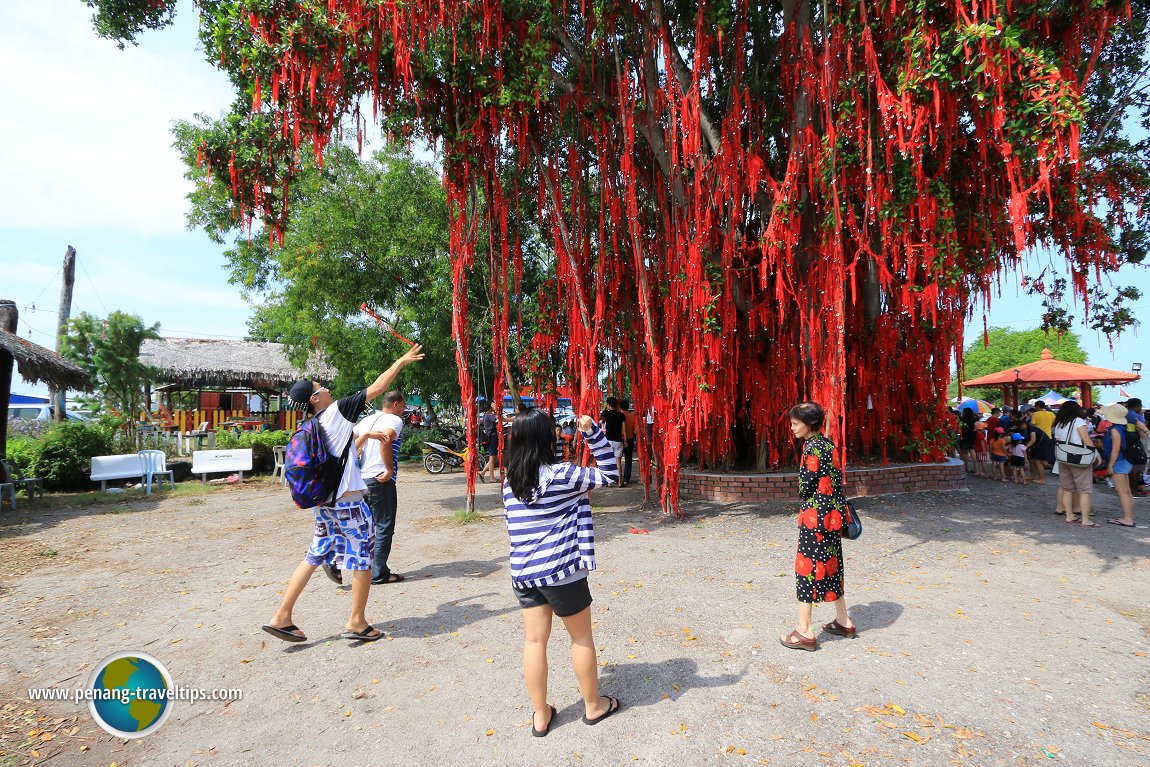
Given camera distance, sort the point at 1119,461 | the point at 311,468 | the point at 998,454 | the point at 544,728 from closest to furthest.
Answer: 1. the point at 544,728
2. the point at 311,468
3. the point at 1119,461
4. the point at 998,454

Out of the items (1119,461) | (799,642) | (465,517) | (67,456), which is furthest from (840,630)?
(67,456)

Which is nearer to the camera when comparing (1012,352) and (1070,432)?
(1070,432)

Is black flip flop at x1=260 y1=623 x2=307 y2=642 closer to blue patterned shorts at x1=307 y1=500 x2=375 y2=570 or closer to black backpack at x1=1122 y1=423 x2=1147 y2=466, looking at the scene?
blue patterned shorts at x1=307 y1=500 x2=375 y2=570

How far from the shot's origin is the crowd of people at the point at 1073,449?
6.43 metres

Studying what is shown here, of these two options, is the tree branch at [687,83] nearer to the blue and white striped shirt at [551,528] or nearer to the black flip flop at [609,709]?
the blue and white striped shirt at [551,528]

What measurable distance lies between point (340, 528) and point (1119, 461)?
8.37 m

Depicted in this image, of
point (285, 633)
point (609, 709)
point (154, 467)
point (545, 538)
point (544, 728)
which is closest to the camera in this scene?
point (545, 538)

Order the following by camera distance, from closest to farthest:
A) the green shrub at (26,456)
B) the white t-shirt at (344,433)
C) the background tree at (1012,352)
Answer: the white t-shirt at (344,433), the green shrub at (26,456), the background tree at (1012,352)

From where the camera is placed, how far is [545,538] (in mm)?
2438

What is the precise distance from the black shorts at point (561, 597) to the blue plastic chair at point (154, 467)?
35.7ft

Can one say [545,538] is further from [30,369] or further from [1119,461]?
[30,369]

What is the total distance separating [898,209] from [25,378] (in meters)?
13.7

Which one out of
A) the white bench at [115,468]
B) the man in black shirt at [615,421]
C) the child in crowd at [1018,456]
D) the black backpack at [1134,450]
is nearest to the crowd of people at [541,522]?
the black backpack at [1134,450]

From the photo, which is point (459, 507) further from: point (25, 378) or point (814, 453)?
point (25, 378)
